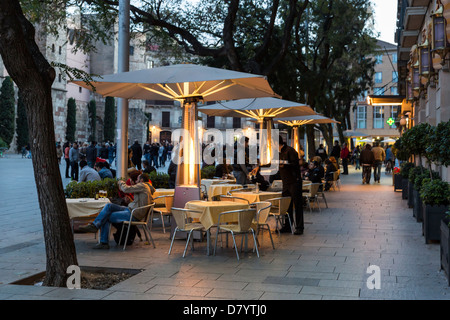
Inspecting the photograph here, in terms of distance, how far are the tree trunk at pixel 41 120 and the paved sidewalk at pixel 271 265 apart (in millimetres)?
537

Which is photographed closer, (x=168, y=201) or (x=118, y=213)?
(x=118, y=213)

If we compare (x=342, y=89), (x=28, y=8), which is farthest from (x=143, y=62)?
(x=28, y=8)

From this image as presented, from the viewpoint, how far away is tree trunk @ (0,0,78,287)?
6.01 meters

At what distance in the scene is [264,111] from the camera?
17.1 metres

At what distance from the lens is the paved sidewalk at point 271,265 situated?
611 centimetres

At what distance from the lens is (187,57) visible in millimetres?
26344

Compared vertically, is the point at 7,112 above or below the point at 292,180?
above

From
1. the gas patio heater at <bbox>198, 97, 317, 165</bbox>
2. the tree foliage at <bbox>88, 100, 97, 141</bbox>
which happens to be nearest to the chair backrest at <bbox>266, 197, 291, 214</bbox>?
the gas patio heater at <bbox>198, 97, 317, 165</bbox>

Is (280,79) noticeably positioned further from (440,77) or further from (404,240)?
(404,240)

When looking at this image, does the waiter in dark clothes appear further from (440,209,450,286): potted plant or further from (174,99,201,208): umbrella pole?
(440,209,450,286): potted plant

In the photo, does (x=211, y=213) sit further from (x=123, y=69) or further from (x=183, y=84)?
(x=123, y=69)

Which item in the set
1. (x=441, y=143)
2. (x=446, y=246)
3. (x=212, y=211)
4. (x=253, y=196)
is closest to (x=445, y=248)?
(x=446, y=246)

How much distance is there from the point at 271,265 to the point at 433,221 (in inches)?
124

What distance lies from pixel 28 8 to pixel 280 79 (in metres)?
11.5
